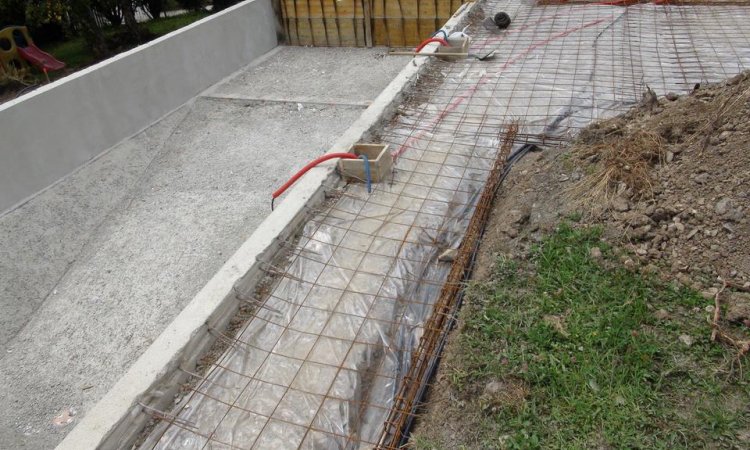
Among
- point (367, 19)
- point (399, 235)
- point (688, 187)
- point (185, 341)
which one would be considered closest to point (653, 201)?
point (688, 187)

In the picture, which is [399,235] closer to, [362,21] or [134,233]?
[134,233]

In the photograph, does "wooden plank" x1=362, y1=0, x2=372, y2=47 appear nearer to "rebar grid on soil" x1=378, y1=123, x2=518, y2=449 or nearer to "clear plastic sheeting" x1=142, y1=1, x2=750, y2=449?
"clear plastic sheeting" x1=142, y1=1, x2=750, y2=449

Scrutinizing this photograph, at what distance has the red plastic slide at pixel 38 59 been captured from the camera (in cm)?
1112

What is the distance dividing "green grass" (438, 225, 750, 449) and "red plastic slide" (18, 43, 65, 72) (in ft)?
38.6

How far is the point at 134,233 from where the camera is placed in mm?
6004

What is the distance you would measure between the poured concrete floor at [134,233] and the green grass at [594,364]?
3.20 m

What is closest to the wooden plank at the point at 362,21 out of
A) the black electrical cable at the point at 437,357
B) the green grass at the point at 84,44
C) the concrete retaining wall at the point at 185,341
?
the green grass at the point at 84,44

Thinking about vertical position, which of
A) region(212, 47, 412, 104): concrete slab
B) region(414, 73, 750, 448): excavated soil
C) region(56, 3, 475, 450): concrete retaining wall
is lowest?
region(212, 47, 412, 104): concrete slab

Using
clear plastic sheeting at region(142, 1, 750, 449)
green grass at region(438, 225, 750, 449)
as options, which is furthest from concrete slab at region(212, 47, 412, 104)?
green grass at region(438, 225, 750, 449)

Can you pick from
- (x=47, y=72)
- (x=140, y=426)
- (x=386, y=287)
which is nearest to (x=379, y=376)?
(x=386, y=287)

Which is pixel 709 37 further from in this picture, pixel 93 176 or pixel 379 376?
pixel 93 176

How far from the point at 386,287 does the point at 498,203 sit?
1.31m

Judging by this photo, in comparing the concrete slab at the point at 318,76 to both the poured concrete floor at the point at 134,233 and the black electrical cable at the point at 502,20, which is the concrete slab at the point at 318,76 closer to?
the poured concrete floor at the point at 134,233

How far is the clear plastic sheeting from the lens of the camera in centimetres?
273
